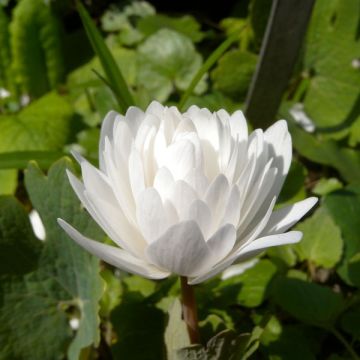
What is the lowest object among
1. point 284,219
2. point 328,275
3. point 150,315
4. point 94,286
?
point 328,275

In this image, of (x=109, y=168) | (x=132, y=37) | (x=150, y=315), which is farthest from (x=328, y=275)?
(x=132, y=37)

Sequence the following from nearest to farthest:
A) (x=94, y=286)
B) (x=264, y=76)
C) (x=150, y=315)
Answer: (x=94, y=286) < (x=150, y=315) < (x=264, y=76)

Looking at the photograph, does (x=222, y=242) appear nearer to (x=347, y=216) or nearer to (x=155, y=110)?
(x=155, y=110)

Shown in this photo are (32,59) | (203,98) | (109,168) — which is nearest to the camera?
(109,168)

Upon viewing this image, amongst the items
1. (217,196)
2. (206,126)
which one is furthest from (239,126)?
(217,196)

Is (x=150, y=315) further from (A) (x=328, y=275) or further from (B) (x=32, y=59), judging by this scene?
(B) (x=32, y=59)

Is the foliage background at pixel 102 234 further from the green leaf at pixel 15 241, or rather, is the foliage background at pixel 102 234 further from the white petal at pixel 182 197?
the white petal at pixel 182 197

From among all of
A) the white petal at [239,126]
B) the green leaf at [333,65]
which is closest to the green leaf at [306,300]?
the white petal at [239,126]
